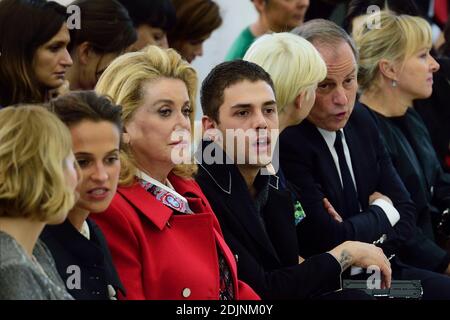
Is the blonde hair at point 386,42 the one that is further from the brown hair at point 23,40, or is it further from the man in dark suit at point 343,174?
the brown hair at point 23,40

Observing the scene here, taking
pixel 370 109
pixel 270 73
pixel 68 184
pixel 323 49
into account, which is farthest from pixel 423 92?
pixel 68 184

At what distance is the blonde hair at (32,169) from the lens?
269cm

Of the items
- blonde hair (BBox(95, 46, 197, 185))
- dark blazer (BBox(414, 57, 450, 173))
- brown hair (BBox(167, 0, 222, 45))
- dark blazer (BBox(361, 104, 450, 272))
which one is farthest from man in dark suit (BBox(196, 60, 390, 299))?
dark blazer (BBox(414, 57, 450, 173))

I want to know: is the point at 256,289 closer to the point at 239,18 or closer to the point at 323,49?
the point at 323,49

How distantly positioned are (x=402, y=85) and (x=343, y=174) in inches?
33.7

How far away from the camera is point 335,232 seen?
4.20 m

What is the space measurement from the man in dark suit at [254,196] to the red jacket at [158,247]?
31cm

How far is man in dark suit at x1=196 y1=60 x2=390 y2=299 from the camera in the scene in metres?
3.78

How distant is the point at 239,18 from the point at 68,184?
3751 millimetres

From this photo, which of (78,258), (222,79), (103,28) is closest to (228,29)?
(103,28)

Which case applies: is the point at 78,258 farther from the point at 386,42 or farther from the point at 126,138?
the point at 386,42

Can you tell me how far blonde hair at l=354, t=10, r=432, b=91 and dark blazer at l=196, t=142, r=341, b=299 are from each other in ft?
4.50

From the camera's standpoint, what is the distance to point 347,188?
14.6ft

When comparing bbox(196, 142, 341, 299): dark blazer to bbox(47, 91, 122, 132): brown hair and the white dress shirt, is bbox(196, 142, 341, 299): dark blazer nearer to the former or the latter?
the white dress shirt
